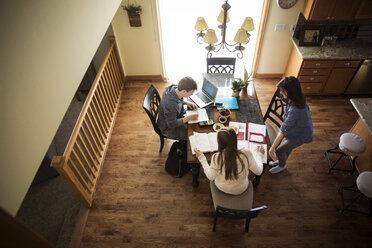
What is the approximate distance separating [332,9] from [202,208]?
11.4 ft

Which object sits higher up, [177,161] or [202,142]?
[202,142]

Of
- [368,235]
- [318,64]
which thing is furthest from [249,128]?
[318,64]

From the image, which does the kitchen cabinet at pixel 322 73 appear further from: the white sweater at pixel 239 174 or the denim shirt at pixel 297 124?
the white sweater at pixel 239 174

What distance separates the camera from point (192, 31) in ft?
19.2

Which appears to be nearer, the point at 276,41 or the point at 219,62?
the point at 219,62

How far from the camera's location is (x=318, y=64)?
3.97 metres

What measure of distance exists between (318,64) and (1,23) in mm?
4204

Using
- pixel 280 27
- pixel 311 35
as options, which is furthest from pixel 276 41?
pixel 311 35

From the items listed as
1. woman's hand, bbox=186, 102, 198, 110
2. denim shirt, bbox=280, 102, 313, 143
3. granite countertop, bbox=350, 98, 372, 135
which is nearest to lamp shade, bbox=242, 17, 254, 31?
denim shirt, bbox=280, 102, 313, 143

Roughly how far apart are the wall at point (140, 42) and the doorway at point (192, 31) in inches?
15.3

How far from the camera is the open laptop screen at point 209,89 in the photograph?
10.1 ft

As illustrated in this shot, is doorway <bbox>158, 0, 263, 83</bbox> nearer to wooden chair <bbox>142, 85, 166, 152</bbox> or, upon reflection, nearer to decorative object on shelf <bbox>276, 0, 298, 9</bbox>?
decorative object on shelf <bbox>276, 0, 298, 9</bbox>

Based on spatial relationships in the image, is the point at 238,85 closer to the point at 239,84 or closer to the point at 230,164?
the point at 239,84

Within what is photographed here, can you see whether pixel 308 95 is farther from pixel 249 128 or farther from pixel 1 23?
pixel 1 23
